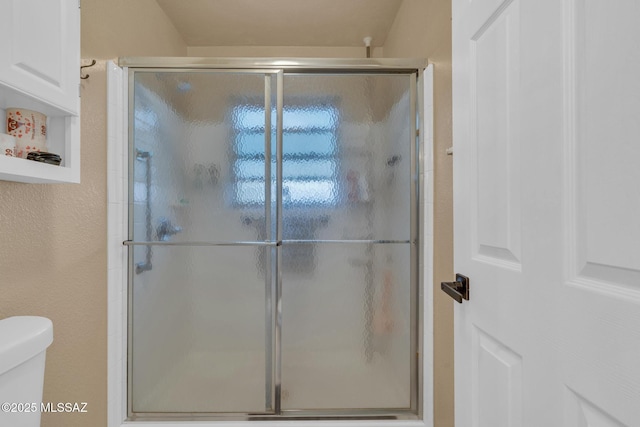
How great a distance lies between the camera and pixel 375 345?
5.08 ft

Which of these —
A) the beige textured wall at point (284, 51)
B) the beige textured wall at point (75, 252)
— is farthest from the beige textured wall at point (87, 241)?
the beige textured wall at point (284, 51)

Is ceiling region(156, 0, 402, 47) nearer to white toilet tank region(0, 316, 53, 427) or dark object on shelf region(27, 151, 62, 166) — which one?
dark object on shelf region(27, 151, 62, 166)

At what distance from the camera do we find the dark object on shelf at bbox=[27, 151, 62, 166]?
862mm

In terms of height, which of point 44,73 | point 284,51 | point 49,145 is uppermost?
point 284,51

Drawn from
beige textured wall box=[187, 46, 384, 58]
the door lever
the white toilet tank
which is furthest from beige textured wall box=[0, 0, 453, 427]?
beige textured wall box=[187, 46, 384, 58]

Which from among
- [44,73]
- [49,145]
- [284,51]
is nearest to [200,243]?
[49,145]

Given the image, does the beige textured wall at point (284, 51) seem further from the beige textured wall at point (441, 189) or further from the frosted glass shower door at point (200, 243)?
the frosted glass shower door at point (200, 243)

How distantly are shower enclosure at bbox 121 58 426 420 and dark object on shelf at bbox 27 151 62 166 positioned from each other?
57 cm

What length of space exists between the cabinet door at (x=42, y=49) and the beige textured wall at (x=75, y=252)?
324 millimetres

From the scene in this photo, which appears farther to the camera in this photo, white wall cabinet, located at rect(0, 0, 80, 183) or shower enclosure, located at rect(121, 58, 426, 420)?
shower enclosure, located at rect(121, 58, 426, 420)

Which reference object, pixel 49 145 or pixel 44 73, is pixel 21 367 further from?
pixel 44 73

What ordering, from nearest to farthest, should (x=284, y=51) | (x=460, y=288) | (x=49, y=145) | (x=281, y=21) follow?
(x=460, y=288)
(x=49, y=145)
(x=281, y=21)
(x=284, y=51)

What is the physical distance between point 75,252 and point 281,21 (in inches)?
69.6

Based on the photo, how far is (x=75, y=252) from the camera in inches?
48.1
